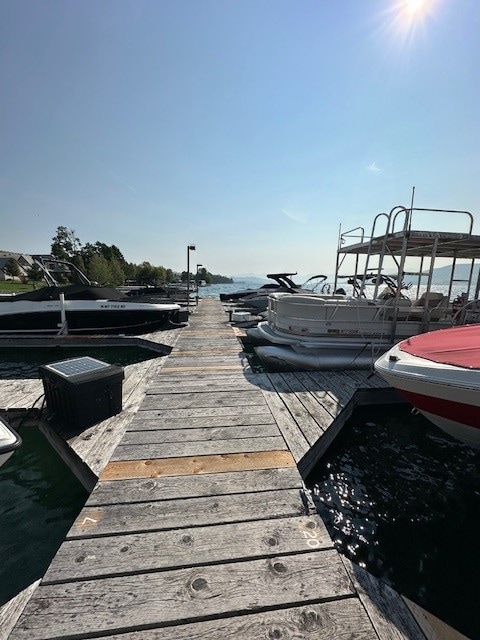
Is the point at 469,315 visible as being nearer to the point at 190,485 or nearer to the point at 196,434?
the point at 196,434

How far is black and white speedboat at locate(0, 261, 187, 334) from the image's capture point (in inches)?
344

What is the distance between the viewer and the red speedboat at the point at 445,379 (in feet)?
10.2

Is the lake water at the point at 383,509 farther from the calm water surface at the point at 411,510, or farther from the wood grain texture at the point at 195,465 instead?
the wood grain texture at the point at 195,465

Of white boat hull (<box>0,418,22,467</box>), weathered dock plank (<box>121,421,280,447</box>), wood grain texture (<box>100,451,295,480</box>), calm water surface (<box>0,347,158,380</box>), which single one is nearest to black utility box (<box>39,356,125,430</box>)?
weathered dock plank (<box>121,421,280,447</box>)

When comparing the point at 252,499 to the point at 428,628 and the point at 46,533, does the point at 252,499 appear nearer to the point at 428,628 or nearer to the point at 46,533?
the point at 428,628

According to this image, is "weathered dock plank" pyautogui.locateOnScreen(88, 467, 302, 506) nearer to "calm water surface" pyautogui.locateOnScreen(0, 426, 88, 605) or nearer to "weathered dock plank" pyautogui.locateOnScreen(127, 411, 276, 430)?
"weathered dock plank" pyautogui.locateOnScreen(127, 411, 276, 430)

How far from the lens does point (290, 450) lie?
9.54 feet

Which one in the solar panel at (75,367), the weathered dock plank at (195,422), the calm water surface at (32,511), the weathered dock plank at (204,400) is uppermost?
the solar panel at (75,367)

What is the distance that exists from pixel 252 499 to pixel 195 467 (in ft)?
2.00

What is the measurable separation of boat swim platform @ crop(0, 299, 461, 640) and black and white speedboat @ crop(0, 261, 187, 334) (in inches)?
269

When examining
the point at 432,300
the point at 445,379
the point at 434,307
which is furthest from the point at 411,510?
the point at 432,300

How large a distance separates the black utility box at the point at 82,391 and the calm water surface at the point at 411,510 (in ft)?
8.65

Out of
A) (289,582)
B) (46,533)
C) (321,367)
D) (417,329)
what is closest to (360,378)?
(321,367)

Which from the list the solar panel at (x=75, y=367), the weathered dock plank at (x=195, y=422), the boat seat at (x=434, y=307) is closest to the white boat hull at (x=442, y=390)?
the weathered dock plank at (x=195, y=422)
